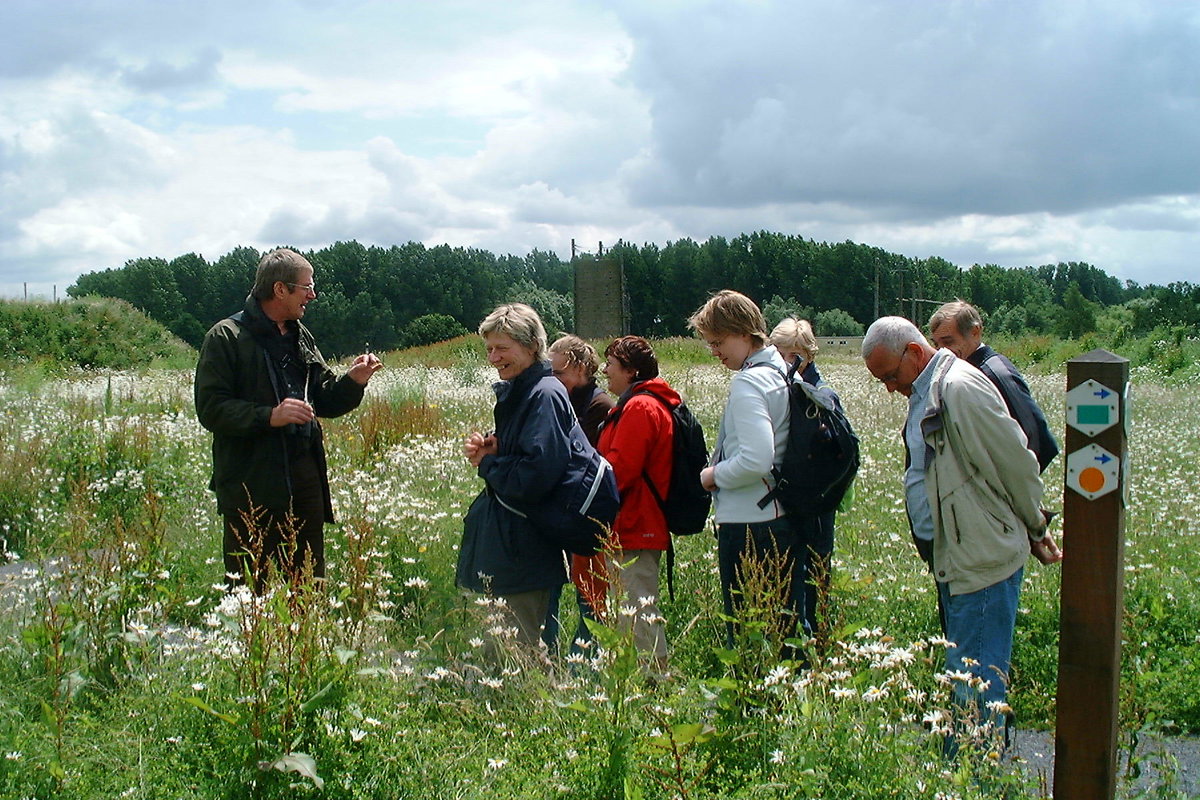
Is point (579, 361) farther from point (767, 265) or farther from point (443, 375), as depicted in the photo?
point (767, 265)

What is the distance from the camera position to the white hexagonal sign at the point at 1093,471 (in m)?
2.90

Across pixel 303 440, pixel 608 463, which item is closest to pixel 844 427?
pixel 608 463

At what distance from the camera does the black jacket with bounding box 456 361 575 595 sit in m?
4.27

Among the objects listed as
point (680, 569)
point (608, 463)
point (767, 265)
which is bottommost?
point (680, 569)

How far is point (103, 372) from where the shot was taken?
72.4ft

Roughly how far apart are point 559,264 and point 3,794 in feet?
355

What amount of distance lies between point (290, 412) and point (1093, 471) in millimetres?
3452

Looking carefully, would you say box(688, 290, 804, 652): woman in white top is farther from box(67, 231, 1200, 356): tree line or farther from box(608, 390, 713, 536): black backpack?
box(67, 231, 1200, 356): tree line

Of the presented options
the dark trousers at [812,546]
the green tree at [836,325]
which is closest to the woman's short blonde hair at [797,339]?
the dark trousers at [812,546]

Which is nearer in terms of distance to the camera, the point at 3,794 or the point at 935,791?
the point at 935,791

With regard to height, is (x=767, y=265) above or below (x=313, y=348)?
above

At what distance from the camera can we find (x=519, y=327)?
436cm

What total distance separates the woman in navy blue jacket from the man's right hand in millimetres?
850

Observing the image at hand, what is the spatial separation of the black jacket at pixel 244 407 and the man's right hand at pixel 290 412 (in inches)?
1.8
